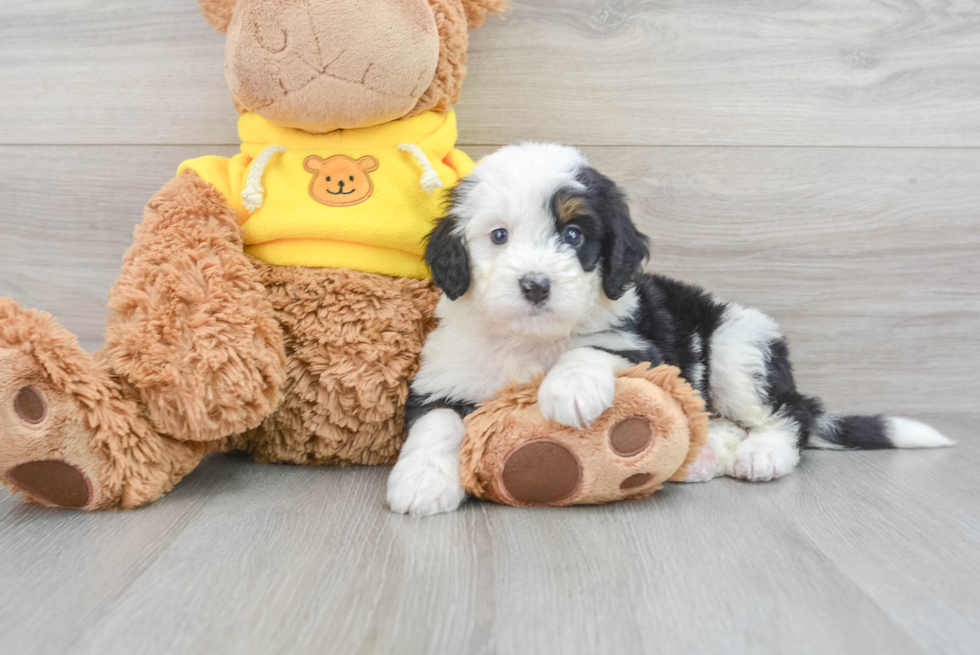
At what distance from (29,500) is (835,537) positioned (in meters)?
1.57

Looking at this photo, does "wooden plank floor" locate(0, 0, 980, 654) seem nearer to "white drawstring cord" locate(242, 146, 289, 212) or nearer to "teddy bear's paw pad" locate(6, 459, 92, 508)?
"teddy bear's paw pad" locate(6, 459, 92, 508)

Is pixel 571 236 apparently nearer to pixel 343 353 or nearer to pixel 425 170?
pixel 425 170

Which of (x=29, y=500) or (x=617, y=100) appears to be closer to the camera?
(x=29, y=500)

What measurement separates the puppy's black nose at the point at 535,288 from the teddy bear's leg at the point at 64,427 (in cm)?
81

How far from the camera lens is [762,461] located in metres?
1.68

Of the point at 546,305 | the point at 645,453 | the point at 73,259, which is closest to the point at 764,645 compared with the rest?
the point at 645,453

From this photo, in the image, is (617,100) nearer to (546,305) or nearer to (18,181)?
(546,305)

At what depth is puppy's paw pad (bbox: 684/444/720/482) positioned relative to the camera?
5.49ft

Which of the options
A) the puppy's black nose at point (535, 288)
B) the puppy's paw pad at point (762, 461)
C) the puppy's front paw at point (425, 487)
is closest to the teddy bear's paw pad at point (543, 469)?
the puppy's front paw at point (425, 487)

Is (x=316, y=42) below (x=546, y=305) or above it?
above

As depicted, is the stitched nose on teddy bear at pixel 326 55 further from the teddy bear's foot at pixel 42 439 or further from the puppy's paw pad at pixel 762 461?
the puppy's paw pad at pixel 762 461

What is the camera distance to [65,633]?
983mm

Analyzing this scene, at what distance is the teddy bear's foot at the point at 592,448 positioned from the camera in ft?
4.51

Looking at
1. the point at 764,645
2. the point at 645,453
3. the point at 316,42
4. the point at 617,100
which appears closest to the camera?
the point at 764,645
